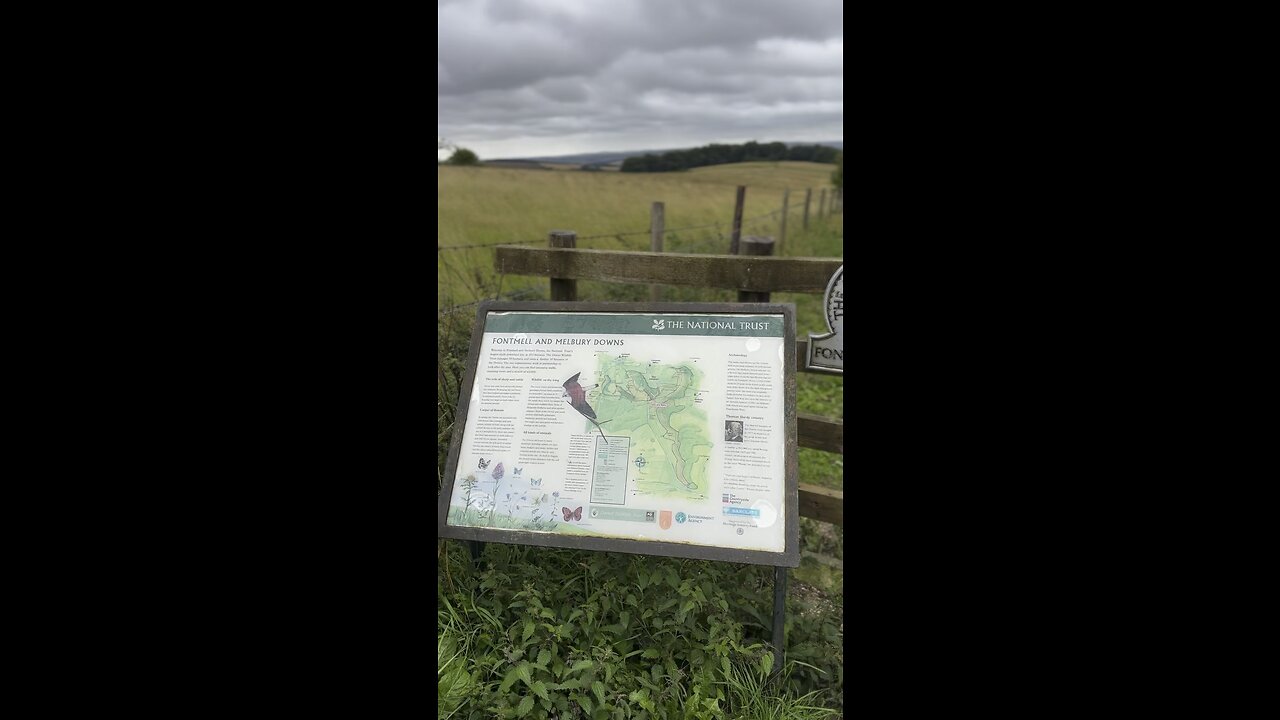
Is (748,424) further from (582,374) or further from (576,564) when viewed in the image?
(576,564)

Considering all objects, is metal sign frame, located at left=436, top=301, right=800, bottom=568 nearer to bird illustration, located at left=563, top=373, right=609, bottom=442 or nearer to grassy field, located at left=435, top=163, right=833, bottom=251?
bird illustration, located at left=563, top=373, right=609, bottom=442

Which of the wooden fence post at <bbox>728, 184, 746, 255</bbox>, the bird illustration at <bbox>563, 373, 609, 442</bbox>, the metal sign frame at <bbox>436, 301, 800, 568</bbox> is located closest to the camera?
the metal sign frame at <bbox>436, 301, 800, 568</bbox>

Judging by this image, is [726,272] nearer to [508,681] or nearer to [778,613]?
[778,613]

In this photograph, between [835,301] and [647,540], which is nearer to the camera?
[647,540]

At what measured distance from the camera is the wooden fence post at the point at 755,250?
3254 mm

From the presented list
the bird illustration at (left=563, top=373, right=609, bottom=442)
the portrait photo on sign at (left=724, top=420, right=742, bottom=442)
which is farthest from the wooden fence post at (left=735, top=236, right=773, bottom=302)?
the bird illustration at (left=563, top=373, right=609, bottom=442)

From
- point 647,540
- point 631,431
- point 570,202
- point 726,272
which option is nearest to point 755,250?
point 726,272

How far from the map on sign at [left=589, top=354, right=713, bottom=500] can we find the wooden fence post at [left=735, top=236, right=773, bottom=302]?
692 mm

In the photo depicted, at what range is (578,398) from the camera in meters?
2.77

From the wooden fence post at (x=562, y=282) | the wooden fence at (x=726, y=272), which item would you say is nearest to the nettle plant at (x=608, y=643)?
the wooden fence at (x=726, y=272)

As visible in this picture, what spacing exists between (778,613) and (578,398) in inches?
43.8

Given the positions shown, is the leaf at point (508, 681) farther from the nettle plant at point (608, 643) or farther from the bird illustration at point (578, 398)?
the bird illustration at point (578, 398)

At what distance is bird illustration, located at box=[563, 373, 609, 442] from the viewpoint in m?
2.73

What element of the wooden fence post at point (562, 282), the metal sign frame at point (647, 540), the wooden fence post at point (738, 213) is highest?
the wooden fence post at point (738, 213)
